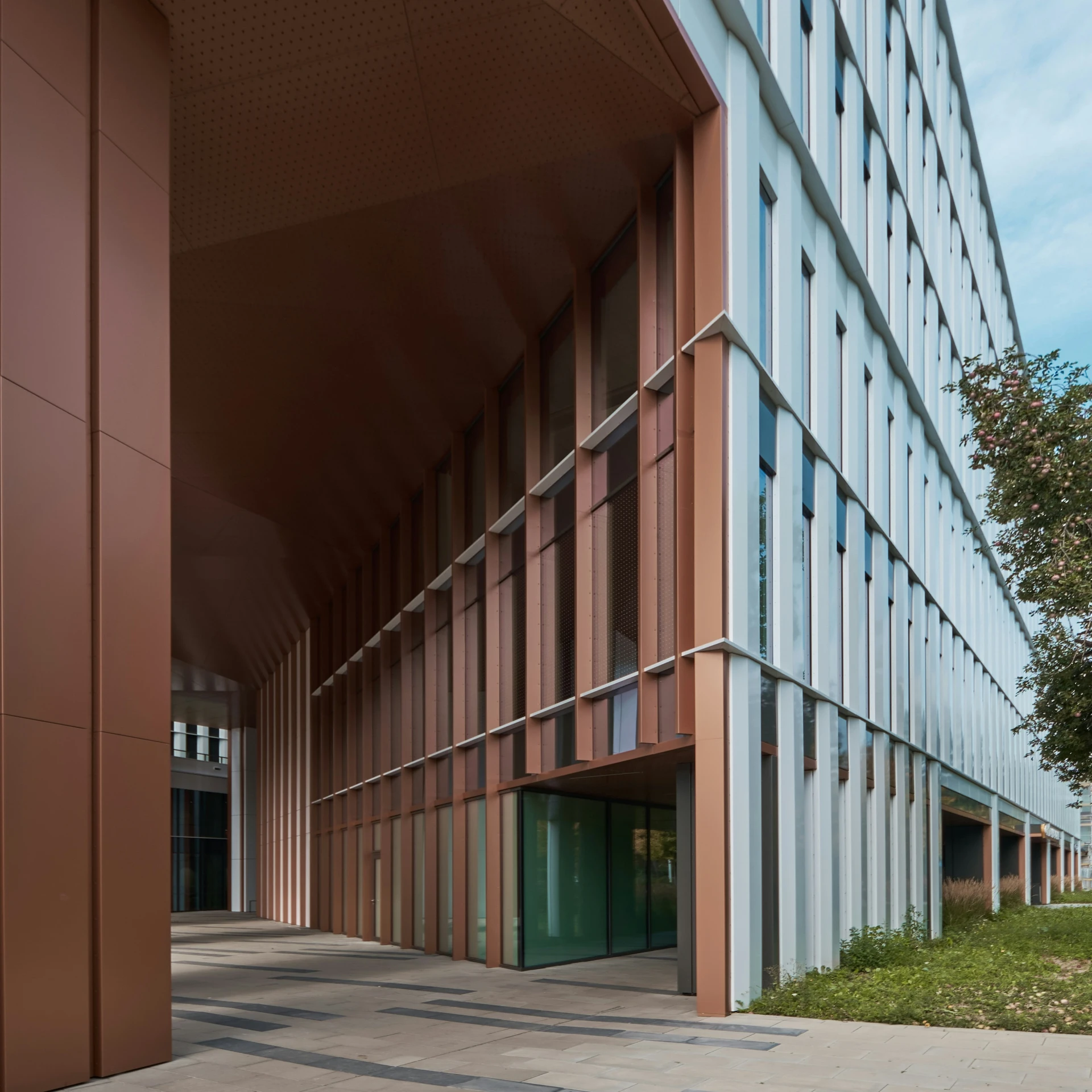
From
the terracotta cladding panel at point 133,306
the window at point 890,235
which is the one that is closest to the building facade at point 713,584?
the window at point 890,235

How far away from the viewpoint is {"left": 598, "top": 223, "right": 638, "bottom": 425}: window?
624 inches

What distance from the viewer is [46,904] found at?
8266 mm

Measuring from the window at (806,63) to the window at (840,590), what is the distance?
219 inches

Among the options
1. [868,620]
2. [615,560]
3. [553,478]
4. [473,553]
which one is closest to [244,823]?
[473,553]

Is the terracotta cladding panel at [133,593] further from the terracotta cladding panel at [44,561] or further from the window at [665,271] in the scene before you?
the window at [665,271]

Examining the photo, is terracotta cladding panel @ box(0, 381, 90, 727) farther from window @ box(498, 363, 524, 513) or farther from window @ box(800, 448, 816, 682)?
window @ box(498, 363, 524, 513)

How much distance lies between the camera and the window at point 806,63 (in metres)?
17.2

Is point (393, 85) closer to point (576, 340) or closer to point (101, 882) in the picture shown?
point (576, 340)

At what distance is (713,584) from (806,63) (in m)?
9.19

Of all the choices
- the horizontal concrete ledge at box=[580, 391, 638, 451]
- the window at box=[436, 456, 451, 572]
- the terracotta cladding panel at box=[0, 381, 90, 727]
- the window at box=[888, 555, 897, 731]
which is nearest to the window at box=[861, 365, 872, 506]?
the window at box=[888, 555, 897, 731]

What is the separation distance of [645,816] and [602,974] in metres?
5.17

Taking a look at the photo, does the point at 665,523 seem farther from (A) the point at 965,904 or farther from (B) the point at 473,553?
(A) the point at 965,904

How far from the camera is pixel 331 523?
1109 inches

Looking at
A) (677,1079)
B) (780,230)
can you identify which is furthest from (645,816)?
(677,1079)
